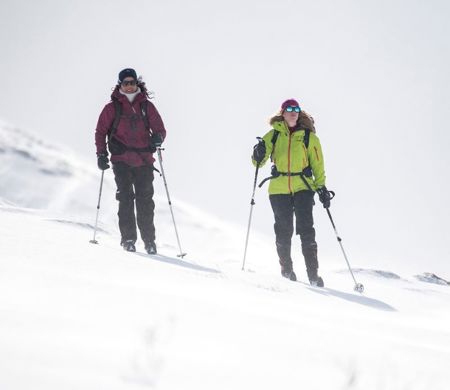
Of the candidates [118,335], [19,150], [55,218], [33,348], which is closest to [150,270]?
[118,335]

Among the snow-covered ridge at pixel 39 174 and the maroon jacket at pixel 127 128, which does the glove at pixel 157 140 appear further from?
the snow-covered ridge at pixel 39 174

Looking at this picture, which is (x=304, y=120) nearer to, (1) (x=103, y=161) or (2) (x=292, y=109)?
(2) (x=292, y=109)

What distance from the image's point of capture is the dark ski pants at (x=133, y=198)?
7809 millimetres

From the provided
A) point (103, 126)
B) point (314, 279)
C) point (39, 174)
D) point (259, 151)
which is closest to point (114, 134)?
point (103, 126)

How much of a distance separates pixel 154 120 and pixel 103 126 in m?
0.71

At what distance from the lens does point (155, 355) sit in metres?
1.97

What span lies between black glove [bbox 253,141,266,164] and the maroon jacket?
60.6 inches

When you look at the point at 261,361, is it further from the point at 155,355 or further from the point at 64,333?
the point at 64,333

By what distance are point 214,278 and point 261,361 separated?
3.01 meters

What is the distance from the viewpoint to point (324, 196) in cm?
803

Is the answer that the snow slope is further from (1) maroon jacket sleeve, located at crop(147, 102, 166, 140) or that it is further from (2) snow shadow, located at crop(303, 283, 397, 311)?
(1) maroon jacket sleeve, located at crop(147, 102, 166, 140)

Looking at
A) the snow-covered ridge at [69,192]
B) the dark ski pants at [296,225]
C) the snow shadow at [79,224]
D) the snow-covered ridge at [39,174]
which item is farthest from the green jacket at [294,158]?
the snow-covered ridge at [39,174]

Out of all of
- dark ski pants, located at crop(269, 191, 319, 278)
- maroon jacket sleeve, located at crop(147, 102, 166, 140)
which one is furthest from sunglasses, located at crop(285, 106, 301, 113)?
maroon jacket sleeve, located at crop(147, 102, 166, 140)

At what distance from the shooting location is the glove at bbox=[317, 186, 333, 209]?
802cm
